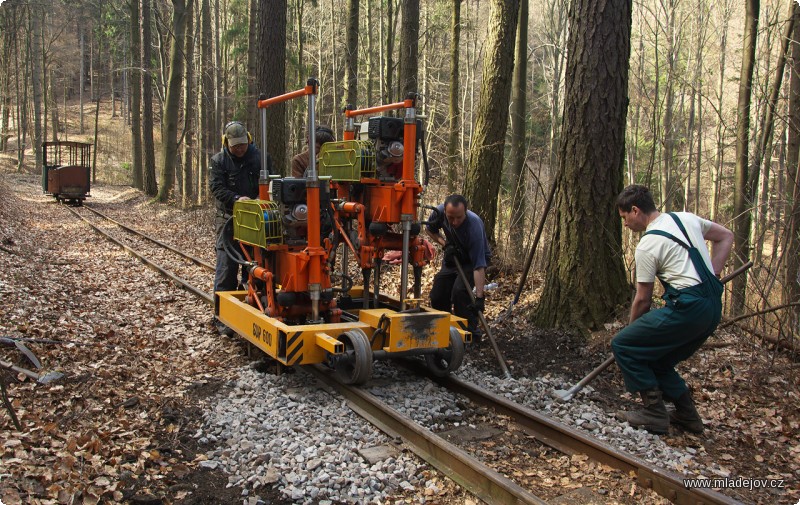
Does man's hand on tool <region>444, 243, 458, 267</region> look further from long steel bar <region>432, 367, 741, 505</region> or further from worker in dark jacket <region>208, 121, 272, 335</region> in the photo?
worker in dark jacket <region>208, 121, 272, 335</region>

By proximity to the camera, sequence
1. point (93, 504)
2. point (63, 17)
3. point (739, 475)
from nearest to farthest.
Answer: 1. point (93, 504)
2. point (739, 475)
3. point (63, 17)

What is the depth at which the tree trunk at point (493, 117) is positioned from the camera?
1017 cm

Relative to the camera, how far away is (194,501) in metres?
3.83

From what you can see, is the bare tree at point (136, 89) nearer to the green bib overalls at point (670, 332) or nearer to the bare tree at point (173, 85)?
the bare tree at point (173, 85)

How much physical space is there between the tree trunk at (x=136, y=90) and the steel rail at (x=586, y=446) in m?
26.4

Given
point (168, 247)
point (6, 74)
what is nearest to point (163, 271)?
point (168, 247)

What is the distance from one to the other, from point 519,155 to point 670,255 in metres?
8.40

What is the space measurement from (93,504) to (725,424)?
181 inches

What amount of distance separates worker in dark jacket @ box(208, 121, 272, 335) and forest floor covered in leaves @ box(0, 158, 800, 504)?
78 centimetres

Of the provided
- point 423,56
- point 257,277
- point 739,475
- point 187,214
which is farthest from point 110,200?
point 739,475

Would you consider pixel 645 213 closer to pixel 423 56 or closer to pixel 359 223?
pixel 359 223

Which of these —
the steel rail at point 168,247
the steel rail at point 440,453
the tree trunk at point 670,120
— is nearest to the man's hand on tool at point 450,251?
the steel rail at point 440,453

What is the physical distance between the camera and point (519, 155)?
12.9 metres

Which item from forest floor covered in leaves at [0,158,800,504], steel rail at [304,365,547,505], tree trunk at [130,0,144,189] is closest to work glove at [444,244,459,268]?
forest floor covered in leaves at [0,158,800,504]
